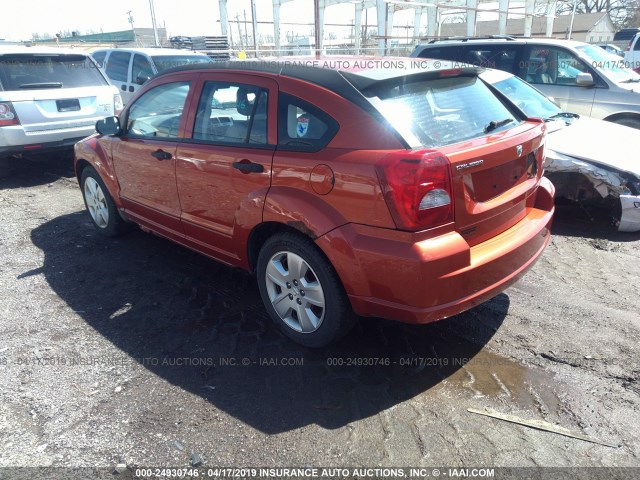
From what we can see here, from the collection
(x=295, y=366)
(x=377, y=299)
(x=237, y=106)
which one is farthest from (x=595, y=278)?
(x=237, y=106)

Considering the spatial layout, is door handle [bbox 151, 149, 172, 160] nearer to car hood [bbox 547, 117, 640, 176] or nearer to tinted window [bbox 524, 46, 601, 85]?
car hood [bbox 547, 117, 640, 176]

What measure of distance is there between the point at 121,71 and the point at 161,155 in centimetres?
893

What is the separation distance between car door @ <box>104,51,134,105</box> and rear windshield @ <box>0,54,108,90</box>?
2.88 m

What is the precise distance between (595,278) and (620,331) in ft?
2.90

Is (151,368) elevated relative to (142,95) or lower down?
lower down

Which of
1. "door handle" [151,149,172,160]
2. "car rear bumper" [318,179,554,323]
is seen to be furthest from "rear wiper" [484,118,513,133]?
"door handle" [151,149,172,160]

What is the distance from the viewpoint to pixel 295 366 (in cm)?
312

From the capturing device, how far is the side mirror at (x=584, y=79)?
723 centimetres

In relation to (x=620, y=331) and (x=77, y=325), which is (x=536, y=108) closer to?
(x=620, y=331)

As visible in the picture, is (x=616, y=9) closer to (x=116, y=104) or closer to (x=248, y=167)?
(x=116, y=104)

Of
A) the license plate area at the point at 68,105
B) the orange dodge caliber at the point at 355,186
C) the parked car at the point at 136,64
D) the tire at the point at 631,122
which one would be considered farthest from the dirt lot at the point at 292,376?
the parked car at the point at 136,64

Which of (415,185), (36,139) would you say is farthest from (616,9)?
(415,185)

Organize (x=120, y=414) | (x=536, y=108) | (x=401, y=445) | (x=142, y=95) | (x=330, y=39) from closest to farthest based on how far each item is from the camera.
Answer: (x=401, y=445) → (x=120, y=414) → (x=142, y=95) → (x=536, y=108) → (x=330, y=39)

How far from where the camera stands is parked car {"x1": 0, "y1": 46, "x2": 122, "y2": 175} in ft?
23.1
